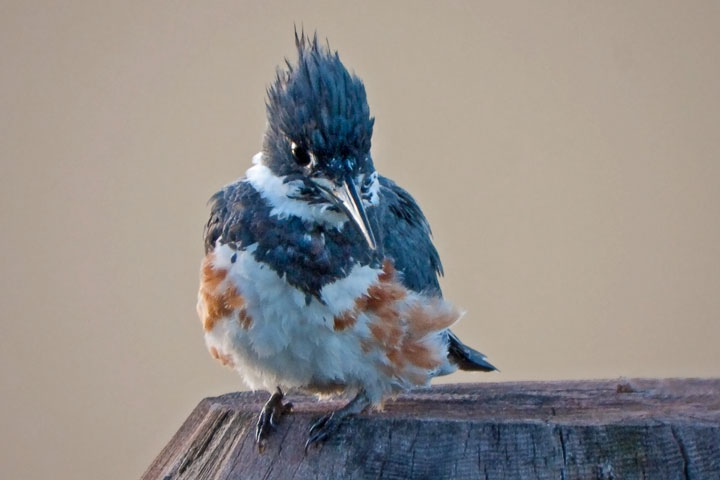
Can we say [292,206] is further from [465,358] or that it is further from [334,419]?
[465,358]

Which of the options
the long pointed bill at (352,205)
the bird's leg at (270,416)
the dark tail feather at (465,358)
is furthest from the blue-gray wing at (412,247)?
the bird's leg at (270,416)

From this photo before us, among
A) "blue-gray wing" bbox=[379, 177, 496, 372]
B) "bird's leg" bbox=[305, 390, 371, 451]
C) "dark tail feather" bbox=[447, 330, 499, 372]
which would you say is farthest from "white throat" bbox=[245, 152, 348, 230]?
"dark tail feather" bbox=[447, 330, 499, 372]

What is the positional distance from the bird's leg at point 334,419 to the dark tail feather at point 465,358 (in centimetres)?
70

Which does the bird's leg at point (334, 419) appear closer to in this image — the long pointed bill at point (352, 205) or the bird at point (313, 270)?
the bird at point (313, 270)

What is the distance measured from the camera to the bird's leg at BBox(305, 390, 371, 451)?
9.02 ft

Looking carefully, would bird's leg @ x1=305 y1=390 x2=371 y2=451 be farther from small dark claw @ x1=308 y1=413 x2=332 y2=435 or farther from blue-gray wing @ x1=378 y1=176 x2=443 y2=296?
blue-gray wing @ x1=378 y1=176 x2=443 y2=296

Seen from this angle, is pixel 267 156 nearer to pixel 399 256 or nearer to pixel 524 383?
pixel 399 256

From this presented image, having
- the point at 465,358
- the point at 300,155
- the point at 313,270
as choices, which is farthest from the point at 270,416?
the point at 465,358

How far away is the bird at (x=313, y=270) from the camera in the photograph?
3.03 meters

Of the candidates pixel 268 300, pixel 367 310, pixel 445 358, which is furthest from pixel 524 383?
pixel 268 300

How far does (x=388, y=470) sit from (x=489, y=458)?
0.84 ft

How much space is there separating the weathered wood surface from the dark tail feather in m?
0.56

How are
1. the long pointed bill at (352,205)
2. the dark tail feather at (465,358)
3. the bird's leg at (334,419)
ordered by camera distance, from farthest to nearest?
the dark tail feather at (465,358) < the long pointed bill at (352,205) < the bird's leg at (334,419)

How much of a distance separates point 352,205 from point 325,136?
0.77ft
